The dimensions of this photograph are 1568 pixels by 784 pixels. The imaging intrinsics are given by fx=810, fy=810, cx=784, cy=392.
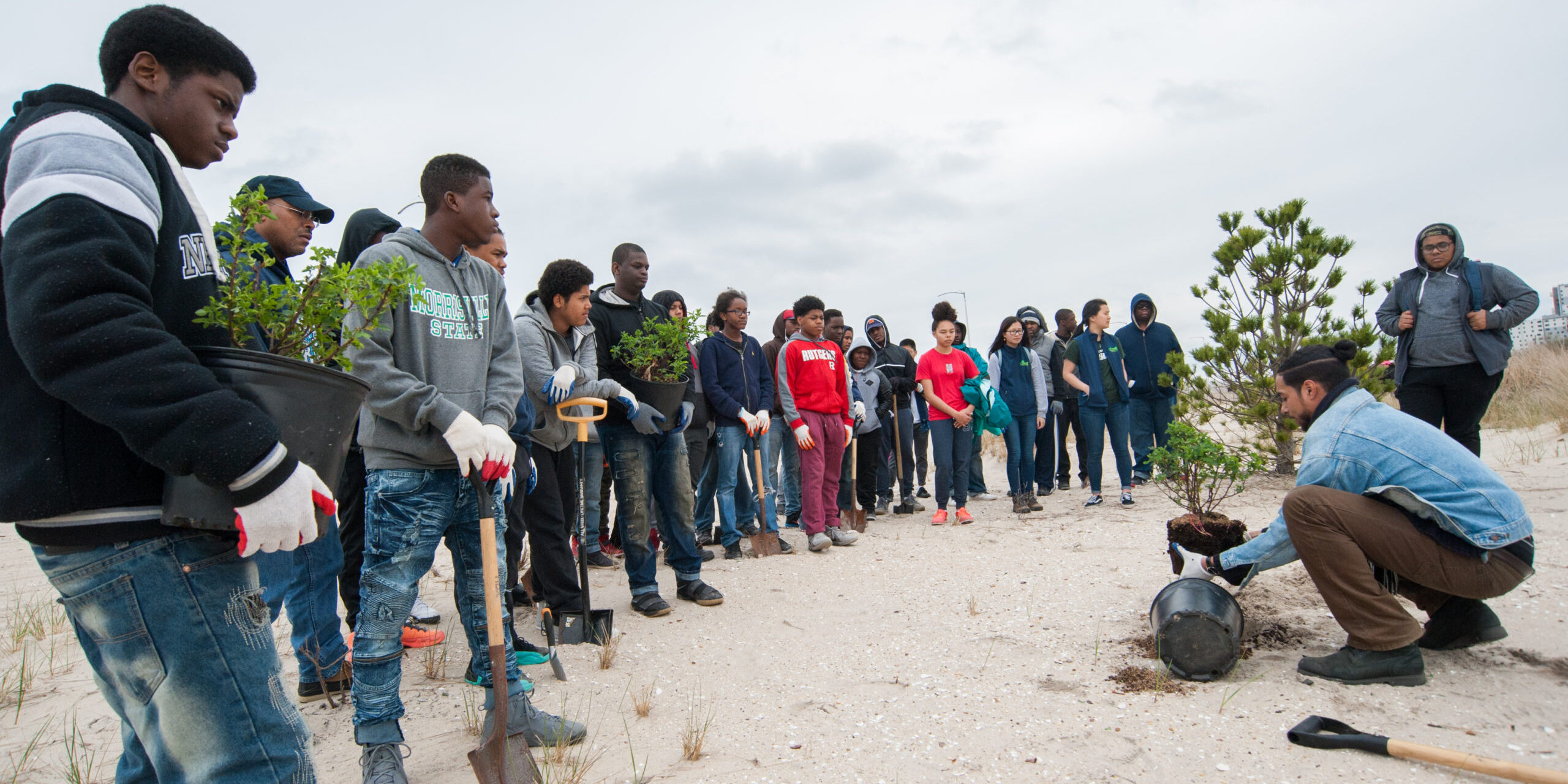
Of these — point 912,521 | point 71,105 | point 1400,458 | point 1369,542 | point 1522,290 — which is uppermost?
point 71,105

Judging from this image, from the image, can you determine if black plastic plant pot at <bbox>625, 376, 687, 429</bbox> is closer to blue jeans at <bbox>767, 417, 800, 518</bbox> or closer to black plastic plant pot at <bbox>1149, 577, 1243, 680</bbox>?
black plastic plant pot at <bbox>1149, 577, 1243, 680</bbox>

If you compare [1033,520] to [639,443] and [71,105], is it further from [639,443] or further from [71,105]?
[71,105]

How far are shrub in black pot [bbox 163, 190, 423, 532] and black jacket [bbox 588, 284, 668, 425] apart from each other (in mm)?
2803

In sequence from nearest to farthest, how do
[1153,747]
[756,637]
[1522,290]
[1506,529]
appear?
[1153,747]
[1506,529]
[756,637]
[1522,290]

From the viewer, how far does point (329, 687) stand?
3.74 meters

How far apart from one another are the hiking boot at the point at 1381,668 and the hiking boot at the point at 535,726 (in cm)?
299

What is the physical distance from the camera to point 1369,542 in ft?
10.7

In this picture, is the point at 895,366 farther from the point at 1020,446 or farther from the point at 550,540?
the point at 550,540

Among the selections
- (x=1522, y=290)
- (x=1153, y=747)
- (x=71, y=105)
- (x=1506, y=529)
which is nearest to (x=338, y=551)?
(x=71, y=105)

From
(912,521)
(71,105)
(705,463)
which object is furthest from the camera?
(912,521)

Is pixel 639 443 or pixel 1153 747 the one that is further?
pixel 639 443

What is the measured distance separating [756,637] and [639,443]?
1.32 m

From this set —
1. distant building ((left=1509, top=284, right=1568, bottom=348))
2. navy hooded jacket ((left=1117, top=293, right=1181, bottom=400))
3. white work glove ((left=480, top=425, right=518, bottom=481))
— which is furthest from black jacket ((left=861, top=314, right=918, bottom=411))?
distant building ((left=1509, top=284, right=1568, bottom=348))

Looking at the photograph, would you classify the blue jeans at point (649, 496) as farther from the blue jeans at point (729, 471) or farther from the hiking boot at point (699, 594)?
the blue jeans at point (729, 471)
